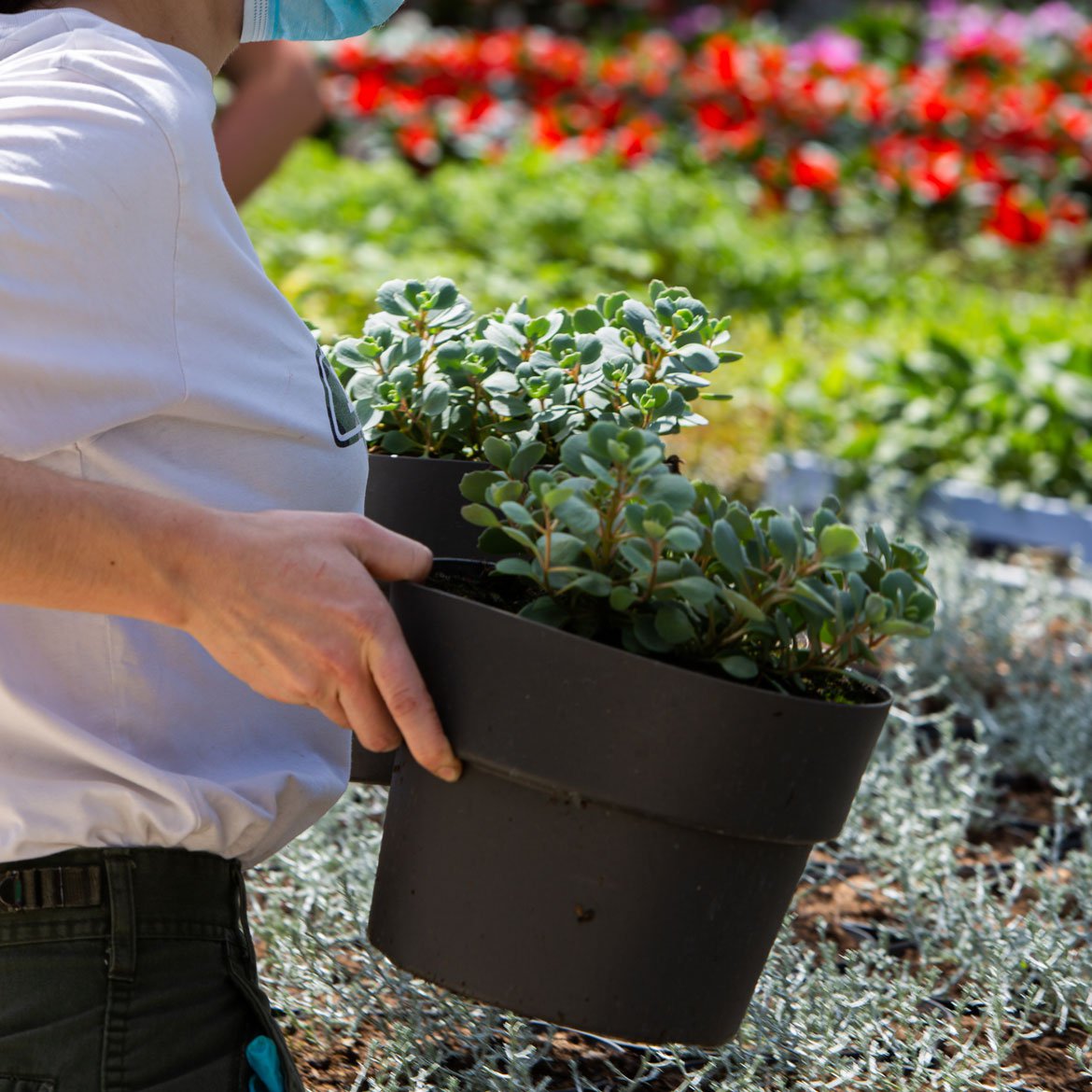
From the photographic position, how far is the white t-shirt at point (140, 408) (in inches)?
42.4

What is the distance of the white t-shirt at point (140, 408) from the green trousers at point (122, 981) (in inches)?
1.2

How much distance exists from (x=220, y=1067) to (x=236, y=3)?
0.94 meters

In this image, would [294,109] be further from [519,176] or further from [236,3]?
[519,176]

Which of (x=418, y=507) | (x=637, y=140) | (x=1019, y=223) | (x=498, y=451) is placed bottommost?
(x=637, y=140)

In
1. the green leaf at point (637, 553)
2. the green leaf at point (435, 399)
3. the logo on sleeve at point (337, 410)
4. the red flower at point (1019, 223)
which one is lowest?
the red flower at point (1019, 223)

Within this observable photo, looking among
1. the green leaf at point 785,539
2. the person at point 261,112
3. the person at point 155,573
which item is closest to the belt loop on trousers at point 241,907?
the person at point 155,573

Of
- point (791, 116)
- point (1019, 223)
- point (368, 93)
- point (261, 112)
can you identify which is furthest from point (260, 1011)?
point (368, 93)

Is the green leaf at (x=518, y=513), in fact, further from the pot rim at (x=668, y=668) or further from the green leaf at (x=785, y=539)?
the green leaf at (x=785, y=539)

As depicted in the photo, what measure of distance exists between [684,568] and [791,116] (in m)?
7.52

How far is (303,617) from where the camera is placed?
3.53ft

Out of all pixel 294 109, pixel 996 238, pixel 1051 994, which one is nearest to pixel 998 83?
pixel 996 238

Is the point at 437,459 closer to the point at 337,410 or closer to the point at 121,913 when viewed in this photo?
the point at 337,410

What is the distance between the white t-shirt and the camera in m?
1.08

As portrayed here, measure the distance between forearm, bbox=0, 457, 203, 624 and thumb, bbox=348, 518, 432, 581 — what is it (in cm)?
12
